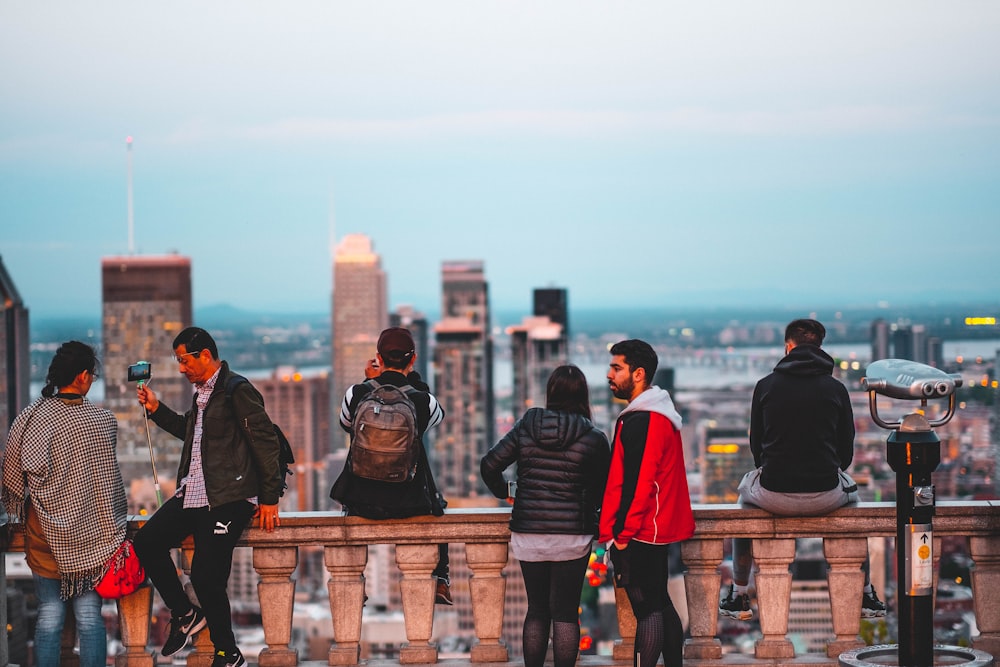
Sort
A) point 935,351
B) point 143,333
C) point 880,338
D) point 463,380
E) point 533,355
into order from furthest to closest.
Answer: point 533,355 < point 463,380 < point 143,333 < point 880,338 < point 935,351

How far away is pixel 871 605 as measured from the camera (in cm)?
800

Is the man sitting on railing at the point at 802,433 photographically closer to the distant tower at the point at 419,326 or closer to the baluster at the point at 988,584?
the baluster at the point at 988,584

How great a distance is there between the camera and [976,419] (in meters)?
79.7

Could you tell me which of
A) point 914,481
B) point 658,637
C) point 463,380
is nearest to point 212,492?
point 658,637

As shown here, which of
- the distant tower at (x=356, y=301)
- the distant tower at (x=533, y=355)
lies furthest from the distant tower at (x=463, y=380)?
the distant tower at (x=356, y=301)

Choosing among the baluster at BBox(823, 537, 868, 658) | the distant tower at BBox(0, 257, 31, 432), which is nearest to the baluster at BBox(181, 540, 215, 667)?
the baluster at BBox(823, 537, 868, 658)

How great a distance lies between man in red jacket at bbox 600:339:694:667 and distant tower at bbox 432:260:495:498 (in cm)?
11396

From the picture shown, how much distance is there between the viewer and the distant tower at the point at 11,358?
250 ft

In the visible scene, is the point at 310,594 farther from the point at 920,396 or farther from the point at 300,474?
the point at 920,396

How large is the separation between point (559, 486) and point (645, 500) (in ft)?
1.54

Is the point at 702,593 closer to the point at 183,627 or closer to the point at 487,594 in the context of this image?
the point at 487,594

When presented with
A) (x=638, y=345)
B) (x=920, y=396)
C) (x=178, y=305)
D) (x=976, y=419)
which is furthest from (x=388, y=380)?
(x=178, y=305)

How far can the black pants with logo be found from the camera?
25.2 feet

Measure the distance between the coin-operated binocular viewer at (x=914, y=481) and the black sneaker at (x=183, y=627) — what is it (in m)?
3.84
